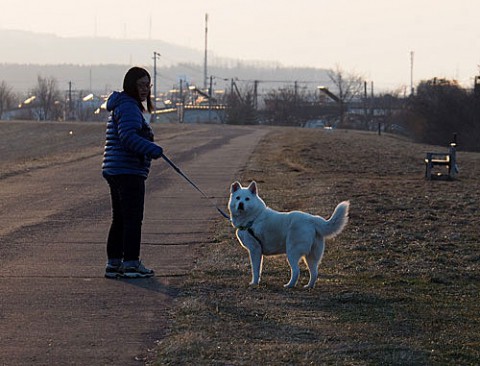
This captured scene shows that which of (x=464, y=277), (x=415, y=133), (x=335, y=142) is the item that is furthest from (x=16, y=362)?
(x=415, y=133)

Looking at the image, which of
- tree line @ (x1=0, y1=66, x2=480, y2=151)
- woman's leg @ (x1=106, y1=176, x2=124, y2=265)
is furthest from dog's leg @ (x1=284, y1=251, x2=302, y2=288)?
tree line @ (x1=0, y1=66, x2=480, y2=151)

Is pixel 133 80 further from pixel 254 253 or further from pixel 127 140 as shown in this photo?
pixel 254 253

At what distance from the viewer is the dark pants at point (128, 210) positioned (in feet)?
32.8

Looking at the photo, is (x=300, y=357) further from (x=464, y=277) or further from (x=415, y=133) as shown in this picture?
(x=415, y=133)

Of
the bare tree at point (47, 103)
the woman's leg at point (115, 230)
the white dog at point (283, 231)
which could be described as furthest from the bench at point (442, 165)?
the bare tree at point (47, 103)

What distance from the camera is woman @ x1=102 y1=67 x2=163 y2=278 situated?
977cm

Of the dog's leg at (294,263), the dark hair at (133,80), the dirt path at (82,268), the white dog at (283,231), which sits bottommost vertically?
the dirt path at (82,268)

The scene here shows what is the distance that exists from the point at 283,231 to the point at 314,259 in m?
0.39

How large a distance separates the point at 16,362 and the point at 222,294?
2.74 meters

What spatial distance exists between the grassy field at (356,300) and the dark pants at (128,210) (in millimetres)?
700

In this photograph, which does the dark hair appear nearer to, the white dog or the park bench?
the white dog

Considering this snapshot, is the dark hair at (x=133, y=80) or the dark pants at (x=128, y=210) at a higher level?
the dark hair at (x=133, y=80)

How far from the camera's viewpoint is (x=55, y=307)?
8531mm

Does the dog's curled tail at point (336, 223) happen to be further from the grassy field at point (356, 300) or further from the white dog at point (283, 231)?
the grassy field at point (356, 300)
